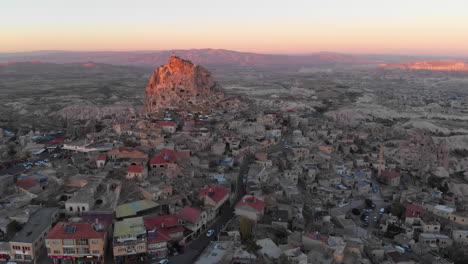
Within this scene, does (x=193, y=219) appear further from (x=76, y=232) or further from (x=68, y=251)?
(x=68, y=251)

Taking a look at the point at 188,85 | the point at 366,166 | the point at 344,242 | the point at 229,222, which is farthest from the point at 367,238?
the point at 188,85

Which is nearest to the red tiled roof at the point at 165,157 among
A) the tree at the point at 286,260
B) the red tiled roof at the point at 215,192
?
the red tiled roof at the point at 215,192

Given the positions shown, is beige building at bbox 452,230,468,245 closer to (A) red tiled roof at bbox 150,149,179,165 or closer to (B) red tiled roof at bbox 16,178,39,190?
(A) red tiled roof at bbox 150,149,179,165

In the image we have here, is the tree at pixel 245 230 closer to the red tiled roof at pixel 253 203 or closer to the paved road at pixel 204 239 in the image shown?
the paved road at pixel 204 239

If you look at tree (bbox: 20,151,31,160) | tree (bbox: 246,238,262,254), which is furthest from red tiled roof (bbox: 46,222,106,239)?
tree (bbox: 20,151,31,160)

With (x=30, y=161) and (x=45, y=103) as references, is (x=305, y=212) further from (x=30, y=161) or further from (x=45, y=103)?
(x=45, y=103)

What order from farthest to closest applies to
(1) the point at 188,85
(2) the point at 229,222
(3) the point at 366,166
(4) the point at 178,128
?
(1) the point at 188,85 < (4) the point at 178,128 < (3) the point at 366,166 < (2) the point at 229,222

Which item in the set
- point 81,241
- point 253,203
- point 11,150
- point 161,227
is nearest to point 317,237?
point 253,203
